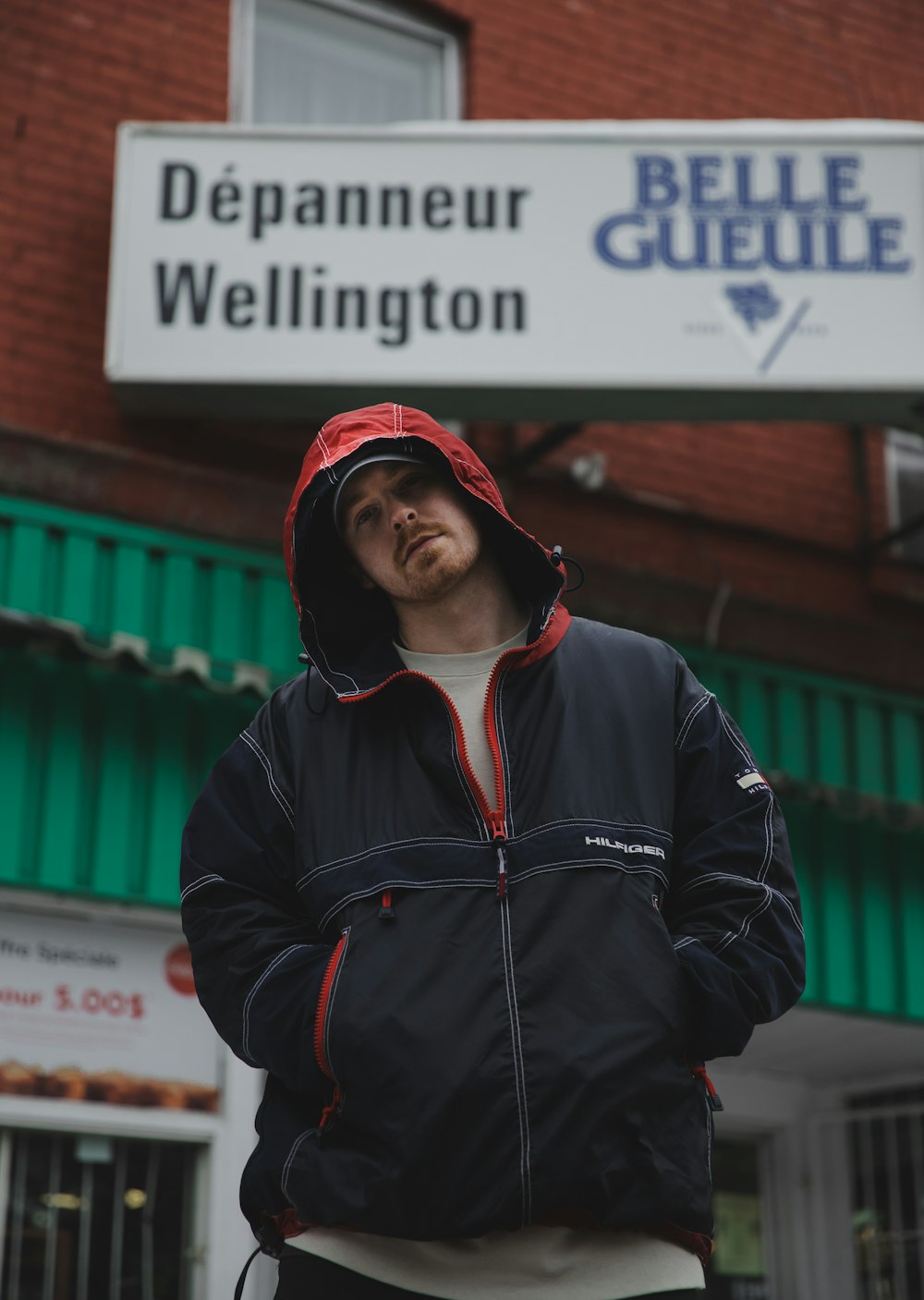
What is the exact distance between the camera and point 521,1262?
7.47ft

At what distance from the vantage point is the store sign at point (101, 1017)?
6.46 m

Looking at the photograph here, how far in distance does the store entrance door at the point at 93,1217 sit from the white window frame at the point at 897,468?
17.7ft

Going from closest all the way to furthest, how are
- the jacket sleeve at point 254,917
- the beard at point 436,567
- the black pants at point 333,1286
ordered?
the black pants at point 333,1286
the jacket sleeve at point 254,917
the beard at point 436,567

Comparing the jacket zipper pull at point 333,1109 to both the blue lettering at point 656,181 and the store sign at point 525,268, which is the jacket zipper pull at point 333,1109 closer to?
the store sign at point 525,268

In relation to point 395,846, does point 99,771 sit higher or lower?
higher

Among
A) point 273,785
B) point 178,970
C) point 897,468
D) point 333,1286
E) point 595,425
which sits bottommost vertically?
point 333,1286

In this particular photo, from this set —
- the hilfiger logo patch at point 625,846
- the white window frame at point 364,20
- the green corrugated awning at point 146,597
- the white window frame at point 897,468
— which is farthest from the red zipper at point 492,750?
the white window frame at point 897,468

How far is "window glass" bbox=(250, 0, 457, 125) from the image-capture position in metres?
8.67

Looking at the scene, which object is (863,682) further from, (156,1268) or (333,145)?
(156,1268)

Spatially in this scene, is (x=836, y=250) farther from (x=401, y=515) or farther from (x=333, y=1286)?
(x=333, y=1286)

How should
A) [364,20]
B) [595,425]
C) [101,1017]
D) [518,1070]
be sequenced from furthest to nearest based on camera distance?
1. [364,20]
2. [595,425]
3. [101,1017]
4. [518,1070]

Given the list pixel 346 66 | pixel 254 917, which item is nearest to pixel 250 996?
pixel 254 917

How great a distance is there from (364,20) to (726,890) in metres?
7.62

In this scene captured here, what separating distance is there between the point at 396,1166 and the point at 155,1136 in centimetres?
469
